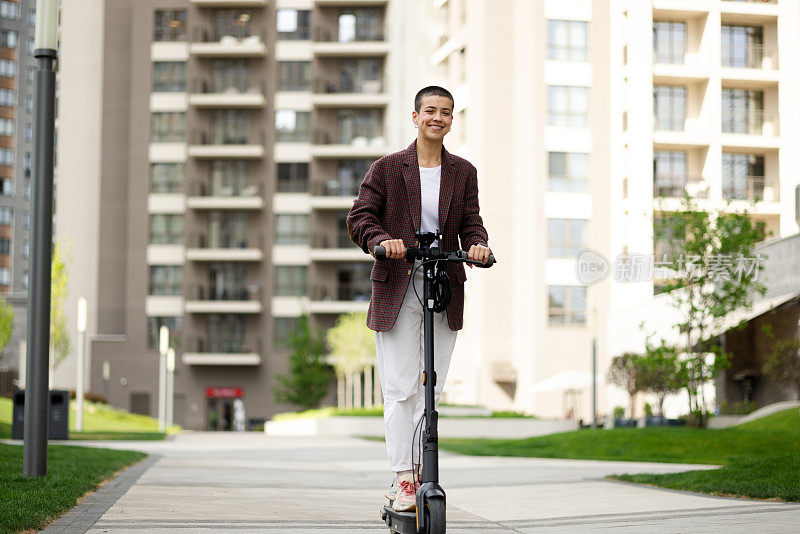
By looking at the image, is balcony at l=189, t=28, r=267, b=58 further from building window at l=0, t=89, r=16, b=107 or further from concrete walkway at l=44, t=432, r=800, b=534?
concrete walkway at l=44, t=432, r=800, b=534

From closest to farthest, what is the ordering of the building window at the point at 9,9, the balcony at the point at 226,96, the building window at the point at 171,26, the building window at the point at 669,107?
the building window at the point at 669,107 < the balcony at the point at 226,96 < the building window at the point at 171,26 < the building window at the point at 9,9

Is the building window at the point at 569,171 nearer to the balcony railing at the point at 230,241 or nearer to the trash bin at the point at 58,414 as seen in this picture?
the trash bin at the point at 58,414

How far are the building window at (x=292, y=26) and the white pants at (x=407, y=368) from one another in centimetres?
5664

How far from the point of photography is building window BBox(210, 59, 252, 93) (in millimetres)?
59312

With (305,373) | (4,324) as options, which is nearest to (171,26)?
(305,373)

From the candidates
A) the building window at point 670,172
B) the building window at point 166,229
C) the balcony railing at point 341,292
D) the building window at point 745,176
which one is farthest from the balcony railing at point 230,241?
A: the building window at point 745,176

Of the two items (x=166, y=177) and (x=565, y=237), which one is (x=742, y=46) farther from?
(x=166, y=177)

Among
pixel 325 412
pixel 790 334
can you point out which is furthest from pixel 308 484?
pixel 325 412

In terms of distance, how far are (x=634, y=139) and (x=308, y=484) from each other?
1125 centimetres

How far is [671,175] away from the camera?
18.3m

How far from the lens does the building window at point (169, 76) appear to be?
59.3 meters

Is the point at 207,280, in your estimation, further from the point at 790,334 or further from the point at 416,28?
the point at 790,334

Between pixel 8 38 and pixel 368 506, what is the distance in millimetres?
82542

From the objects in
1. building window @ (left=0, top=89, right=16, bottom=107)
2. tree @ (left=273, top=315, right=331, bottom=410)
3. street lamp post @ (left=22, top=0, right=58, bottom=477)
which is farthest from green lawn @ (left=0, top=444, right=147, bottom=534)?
building window @ (left=0, top=89, right=16, bottom=107)
